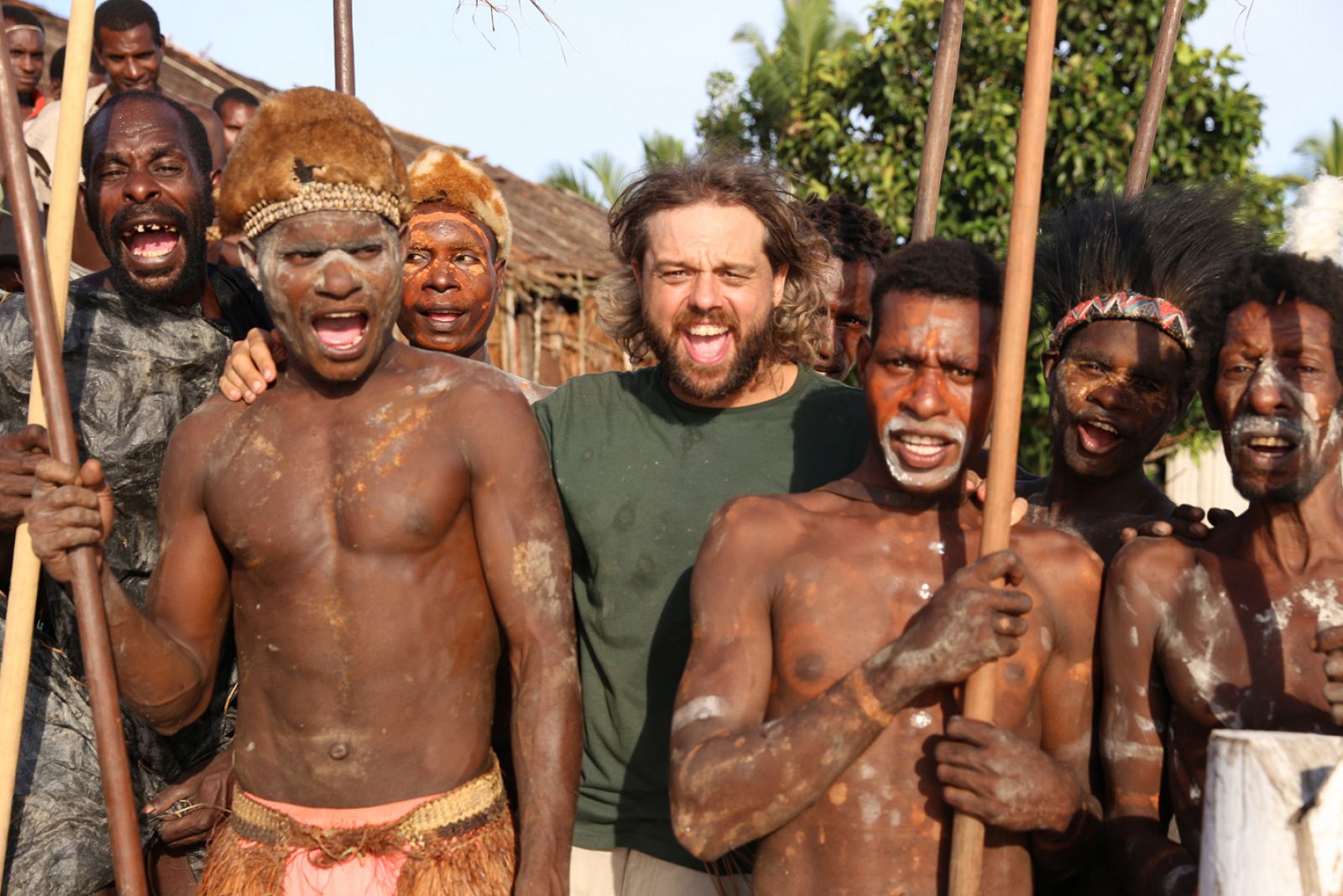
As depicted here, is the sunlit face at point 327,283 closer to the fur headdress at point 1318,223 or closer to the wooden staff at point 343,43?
the wooden staff at point 343,43

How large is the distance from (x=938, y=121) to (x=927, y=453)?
154cm

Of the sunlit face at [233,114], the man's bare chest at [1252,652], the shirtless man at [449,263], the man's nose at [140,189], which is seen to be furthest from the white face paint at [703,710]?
the sunlit face at [233,114]

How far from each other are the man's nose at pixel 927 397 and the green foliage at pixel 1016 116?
771 cm

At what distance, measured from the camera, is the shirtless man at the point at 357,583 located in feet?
10.0

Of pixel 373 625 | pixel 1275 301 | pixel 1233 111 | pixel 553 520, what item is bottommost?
pixel 373 625

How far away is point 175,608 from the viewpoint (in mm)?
3193

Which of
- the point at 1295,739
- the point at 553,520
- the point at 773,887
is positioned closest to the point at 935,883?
the point at 773,887

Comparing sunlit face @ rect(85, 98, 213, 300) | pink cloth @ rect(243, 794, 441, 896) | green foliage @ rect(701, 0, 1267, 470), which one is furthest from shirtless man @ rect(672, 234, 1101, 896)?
green foliage @ rect(701, 0, 1267, 470)

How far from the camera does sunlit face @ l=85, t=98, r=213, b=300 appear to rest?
13.1ft

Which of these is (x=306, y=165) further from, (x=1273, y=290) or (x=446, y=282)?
(x=1273, y=290)

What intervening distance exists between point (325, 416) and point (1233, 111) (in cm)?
937

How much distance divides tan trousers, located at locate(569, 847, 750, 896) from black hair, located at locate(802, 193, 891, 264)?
2.50m

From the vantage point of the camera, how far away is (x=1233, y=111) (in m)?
10.8

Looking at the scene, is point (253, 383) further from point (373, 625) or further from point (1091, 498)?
point (1091, 498)
